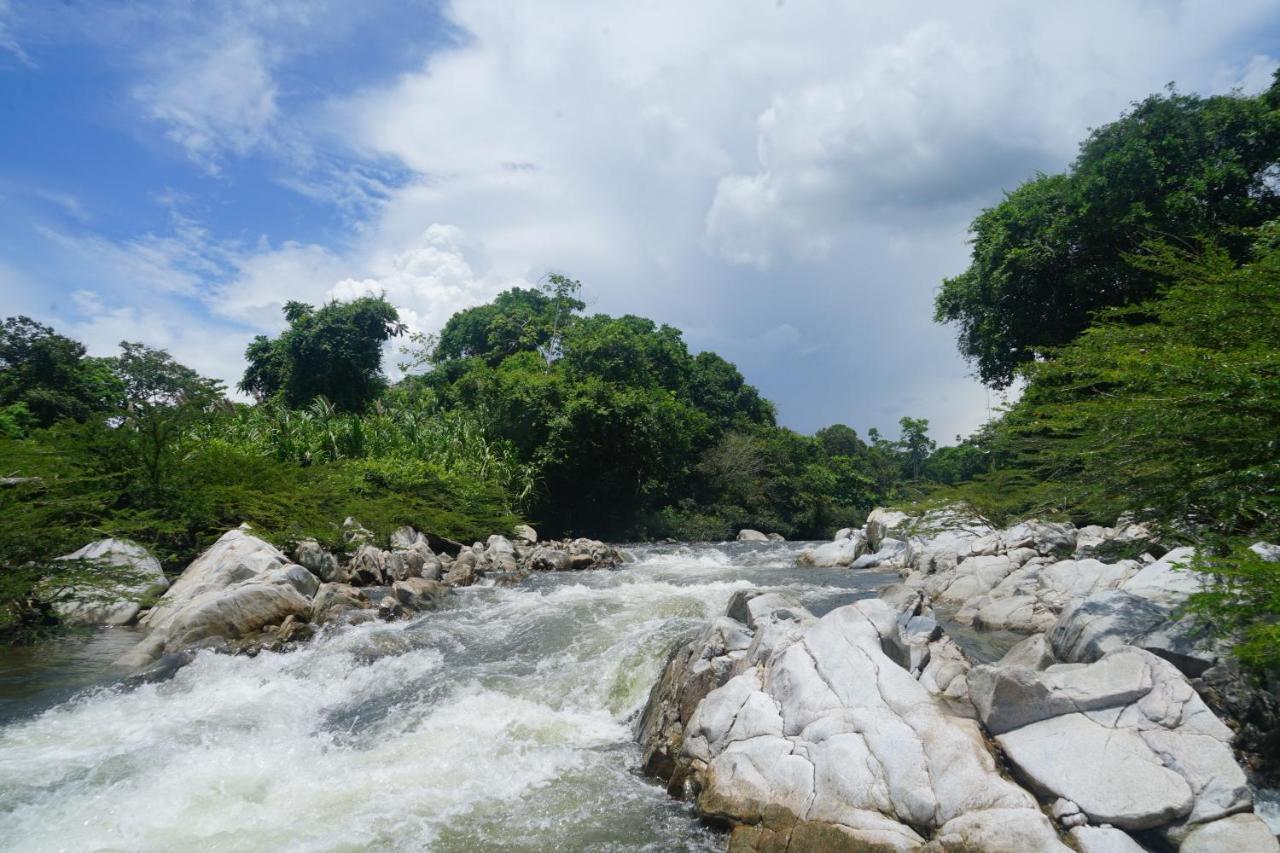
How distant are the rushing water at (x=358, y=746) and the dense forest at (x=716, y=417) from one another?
2.53 meters

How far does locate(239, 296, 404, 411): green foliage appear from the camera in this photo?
113 ft

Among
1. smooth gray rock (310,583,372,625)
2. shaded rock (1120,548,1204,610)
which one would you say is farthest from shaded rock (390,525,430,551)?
shaded rock (1120,548,1204,610)

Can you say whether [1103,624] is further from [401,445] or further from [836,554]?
[401,445]

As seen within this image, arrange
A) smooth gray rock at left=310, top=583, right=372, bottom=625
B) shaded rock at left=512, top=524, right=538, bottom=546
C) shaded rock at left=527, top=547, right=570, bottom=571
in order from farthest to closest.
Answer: shaded rock at left=512, top=524, right=538, bottom=546, shaded rock at left=527, top=547, right=570, bottom=571, smooth gray rock at left=310, top=583, right=372, bottom=625

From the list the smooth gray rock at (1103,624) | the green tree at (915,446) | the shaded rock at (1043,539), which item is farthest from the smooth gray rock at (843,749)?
the green tree at (915,446)

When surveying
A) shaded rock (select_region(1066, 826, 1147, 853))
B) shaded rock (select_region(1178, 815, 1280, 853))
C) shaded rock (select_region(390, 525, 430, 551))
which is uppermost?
shaded rock (select_region(390, 525, 430, 551))

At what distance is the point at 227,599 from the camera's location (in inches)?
394

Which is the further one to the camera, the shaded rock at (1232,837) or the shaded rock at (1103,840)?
the shaded rock at (1103,840)

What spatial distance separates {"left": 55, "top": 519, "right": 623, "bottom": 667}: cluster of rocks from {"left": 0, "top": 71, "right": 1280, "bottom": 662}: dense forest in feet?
2.27

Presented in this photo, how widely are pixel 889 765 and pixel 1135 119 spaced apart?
20.7m

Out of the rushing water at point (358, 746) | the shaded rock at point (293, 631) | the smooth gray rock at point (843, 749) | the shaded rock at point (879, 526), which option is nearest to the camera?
the smooth gray rock at point (843, 749)

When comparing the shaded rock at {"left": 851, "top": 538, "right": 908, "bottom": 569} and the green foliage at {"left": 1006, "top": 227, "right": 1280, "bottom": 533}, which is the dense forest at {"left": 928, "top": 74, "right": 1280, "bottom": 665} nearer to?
the green foliage at {"left": 1006, "top": 227, "right": 1280, "bottom": 533}

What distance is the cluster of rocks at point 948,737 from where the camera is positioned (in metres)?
4.68

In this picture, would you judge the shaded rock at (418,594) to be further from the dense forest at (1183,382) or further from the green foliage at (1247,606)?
the green foliage at (1247,606)
